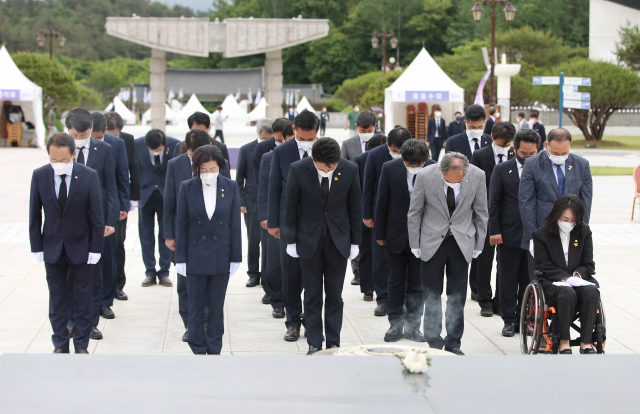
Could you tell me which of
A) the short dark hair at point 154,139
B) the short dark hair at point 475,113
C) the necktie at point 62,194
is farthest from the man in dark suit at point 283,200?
the short dark hair at point 475,113

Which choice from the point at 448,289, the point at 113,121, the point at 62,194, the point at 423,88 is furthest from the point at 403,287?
the point at 423,88

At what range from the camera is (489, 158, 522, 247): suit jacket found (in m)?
6.03

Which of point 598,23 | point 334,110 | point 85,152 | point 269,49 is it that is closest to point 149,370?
point 85,152

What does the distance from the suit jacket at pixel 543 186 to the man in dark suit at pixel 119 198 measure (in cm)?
357

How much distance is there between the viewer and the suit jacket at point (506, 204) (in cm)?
603

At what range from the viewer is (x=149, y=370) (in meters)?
2.66

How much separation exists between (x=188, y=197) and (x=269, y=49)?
2402 cm

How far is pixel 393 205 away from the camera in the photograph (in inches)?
233

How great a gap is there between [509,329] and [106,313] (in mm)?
3728

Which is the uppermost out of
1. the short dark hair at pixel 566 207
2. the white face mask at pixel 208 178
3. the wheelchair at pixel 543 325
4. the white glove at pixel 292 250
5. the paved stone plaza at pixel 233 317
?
the white face mask at pixel 208 178

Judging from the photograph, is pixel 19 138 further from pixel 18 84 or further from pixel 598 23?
pixel 598 23

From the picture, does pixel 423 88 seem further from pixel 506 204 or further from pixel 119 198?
pixel 119 198

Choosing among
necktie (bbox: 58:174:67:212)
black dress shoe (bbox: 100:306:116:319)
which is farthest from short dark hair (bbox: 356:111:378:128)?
necktie (bbox: 58:174:67:212)

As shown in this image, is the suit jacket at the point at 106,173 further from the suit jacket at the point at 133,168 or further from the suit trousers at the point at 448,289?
the suit trousers at the point at 448,289
